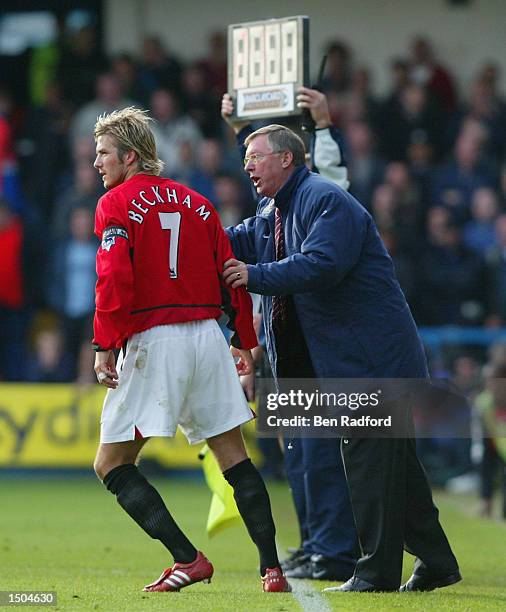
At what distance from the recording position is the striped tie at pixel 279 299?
6910 mm

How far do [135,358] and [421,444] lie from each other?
8.19 meters

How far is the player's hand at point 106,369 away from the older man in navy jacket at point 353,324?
2.26 ft

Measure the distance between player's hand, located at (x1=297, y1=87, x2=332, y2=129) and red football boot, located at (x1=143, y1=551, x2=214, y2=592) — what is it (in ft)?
8.63

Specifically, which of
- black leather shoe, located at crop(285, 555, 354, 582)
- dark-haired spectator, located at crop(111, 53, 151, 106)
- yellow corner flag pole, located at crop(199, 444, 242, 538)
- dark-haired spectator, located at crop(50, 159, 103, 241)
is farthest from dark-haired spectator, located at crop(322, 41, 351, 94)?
black leather shoe, located at crop(285, 555, 354, 582)

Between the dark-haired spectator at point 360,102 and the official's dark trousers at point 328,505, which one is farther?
the dark-haired spectator at point 360,102

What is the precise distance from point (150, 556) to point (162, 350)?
103 inches

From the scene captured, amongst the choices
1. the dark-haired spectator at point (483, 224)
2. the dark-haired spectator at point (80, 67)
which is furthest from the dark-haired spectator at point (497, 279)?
the dark-haired spectator at point (80, 67)

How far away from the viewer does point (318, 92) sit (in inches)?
307

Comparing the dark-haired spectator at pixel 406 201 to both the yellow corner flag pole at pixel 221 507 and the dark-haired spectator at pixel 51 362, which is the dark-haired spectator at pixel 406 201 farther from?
the yellow corner flag pole at pixel 221 507

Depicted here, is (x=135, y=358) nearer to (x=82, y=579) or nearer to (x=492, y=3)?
(x=82, y=579)

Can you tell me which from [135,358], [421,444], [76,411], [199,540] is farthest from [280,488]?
[135,358]

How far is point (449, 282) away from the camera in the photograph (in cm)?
1556

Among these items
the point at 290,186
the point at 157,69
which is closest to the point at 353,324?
the point at 290,186

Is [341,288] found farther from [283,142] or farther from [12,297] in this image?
[12,297]
